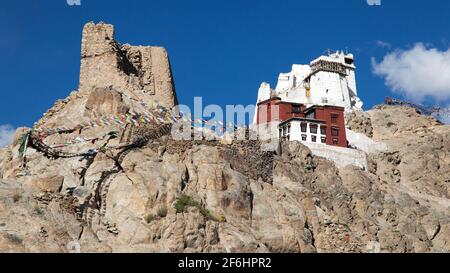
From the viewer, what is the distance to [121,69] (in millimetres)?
68312

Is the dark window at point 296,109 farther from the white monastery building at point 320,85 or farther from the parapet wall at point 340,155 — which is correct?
the parapet wall at point 340,155

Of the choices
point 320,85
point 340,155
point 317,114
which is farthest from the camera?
point 320,85

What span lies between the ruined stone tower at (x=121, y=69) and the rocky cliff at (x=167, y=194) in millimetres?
168

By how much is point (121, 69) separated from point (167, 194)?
2130cm

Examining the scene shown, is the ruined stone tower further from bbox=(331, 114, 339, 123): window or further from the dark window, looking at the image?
bbox=(331, 114, 339, 123): window

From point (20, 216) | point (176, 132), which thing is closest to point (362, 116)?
point (176, 132)

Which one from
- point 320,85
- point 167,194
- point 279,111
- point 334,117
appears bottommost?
point 167,194

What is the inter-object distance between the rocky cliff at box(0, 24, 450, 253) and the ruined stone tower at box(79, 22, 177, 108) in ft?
0.55

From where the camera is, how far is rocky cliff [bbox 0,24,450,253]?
4772 centimetres

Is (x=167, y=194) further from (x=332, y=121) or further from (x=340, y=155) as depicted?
(x=332, y=121)

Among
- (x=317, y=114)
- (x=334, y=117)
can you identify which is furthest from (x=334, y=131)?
(x=317, y=114)

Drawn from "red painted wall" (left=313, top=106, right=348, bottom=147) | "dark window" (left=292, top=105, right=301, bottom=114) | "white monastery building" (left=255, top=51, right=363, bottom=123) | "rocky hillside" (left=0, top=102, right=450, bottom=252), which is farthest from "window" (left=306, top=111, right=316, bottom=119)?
"rocky hillside" (left=0, top=102, right=450, bottom=252)

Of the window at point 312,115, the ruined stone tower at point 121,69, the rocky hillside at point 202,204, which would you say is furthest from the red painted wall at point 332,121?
the ruined stone tower at point 121,69
